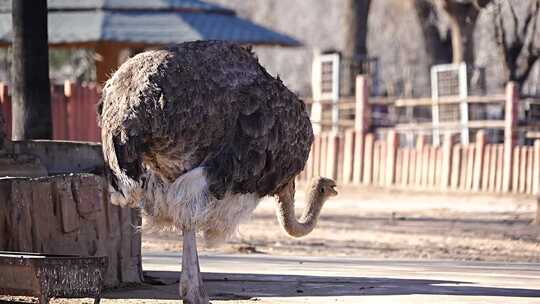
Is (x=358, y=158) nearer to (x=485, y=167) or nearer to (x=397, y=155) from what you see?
(x=397, y=155)

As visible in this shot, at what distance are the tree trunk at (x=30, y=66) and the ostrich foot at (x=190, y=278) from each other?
315cm

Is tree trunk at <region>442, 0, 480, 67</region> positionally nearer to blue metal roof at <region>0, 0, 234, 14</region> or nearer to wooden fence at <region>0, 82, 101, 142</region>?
blue metal roof at <region>0, 0, 234, 14</region>

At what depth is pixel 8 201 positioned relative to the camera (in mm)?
8156

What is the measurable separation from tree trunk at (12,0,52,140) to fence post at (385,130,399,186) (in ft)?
35.4

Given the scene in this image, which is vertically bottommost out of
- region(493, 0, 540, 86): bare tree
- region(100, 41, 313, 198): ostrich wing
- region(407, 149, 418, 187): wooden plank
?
region(407, 149, 418, 187): wooden plank

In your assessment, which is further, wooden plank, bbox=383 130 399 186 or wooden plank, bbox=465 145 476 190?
wooden plank, bbox=383 130 399 186

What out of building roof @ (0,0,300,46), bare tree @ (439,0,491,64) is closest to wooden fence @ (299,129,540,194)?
building roof @ (0,0,300,46)

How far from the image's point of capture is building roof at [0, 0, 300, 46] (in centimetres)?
2216

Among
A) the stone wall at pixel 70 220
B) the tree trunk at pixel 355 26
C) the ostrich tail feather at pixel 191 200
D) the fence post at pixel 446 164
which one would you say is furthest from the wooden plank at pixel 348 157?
the ostrich tail feather at pixel 191 200

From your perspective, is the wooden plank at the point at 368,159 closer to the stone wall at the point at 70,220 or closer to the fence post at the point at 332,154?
the fence post at the point at 332,154

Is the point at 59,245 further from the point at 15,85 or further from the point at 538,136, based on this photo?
the point at 538,136

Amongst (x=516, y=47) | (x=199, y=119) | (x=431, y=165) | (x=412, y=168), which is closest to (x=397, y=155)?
(x=412, y=168)

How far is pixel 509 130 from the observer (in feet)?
63.3

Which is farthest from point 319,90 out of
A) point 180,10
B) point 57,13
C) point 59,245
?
point 59,245
